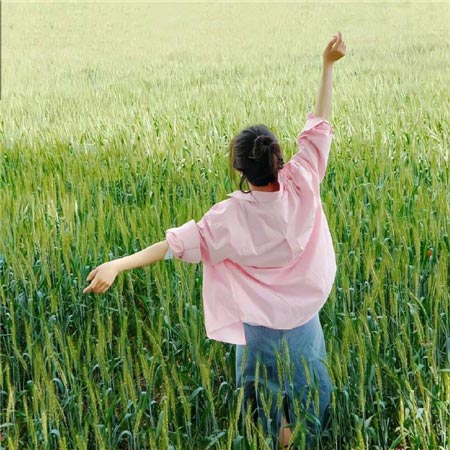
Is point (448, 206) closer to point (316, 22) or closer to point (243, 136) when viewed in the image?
point (243, 136)

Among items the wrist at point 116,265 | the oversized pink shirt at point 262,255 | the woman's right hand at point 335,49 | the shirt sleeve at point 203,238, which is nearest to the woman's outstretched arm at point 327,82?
the woman's right hand at point 335,49

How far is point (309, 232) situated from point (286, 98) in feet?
19.0

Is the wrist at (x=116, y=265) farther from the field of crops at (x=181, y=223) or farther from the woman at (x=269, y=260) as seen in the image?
the field of crops at (x=181, y=223)

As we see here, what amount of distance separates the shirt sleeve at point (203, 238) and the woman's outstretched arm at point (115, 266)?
0.04m

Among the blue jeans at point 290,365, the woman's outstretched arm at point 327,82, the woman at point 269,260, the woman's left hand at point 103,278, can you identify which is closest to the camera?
the woman's left hand at point 103,278

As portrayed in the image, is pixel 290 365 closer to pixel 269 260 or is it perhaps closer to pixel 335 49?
pixel 269 260

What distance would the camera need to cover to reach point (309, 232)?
8.82 ft

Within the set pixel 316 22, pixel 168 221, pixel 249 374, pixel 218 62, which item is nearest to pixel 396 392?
pixel 249 374

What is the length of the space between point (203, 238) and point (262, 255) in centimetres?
17

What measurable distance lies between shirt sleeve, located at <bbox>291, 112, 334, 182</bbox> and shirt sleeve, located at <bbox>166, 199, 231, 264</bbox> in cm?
29

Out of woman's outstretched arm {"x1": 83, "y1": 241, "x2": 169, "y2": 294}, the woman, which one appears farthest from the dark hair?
woman's outstretched arm {"x1": 83, "y1": 241, "x2": 169, "y2": 294}

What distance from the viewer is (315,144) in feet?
9.18

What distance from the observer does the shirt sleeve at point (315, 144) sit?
109 inches

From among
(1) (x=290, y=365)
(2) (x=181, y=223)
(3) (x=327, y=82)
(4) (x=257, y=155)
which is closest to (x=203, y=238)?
(4) (x=257, y=155)
